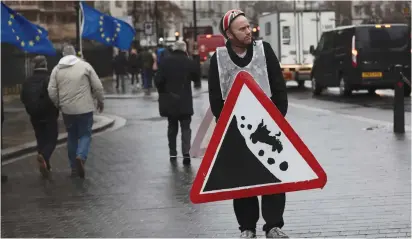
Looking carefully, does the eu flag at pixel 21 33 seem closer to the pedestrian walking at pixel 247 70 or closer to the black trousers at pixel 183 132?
the black trousers at pixel 183 132

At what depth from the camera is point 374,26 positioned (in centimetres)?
2473

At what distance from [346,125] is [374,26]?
898 centimetres

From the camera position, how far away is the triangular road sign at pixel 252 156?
17.8 feet

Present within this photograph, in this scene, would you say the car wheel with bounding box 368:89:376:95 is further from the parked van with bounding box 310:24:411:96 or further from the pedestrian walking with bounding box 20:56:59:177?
the pedestrian walking with bounding box 20:56:59:177

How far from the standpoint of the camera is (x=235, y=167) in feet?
18.0

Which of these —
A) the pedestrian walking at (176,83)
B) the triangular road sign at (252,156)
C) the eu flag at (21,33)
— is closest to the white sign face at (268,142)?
the triangular road sign at (252,156)

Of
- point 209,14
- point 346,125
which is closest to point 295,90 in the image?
point 346,125

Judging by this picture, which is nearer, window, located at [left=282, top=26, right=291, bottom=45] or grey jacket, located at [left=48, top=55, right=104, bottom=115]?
grey jacket, located at [left=48, top=55, right=104, bottom=115]

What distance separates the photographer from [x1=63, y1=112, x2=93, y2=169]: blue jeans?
11047 mm

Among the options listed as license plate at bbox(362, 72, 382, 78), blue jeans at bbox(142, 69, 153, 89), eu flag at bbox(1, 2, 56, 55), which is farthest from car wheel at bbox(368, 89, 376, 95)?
eu flag at bbox(1, 2, 56, 55)

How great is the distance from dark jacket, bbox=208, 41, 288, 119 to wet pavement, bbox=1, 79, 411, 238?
1.42 meters

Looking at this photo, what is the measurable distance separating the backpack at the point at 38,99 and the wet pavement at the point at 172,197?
833mm

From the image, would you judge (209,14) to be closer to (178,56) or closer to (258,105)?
(178,56)

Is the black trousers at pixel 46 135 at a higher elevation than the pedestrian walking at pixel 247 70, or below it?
below
